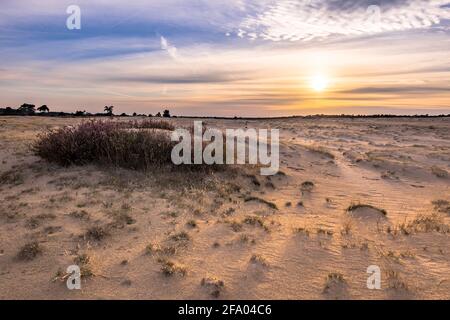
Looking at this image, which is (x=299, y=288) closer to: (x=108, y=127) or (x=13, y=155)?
(x=108, y=127)

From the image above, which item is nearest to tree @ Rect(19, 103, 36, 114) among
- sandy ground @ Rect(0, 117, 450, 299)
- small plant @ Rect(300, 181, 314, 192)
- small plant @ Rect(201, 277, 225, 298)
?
sandy ground @ Rect(0, 117, 450, 299)

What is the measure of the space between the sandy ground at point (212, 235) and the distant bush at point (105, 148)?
0.47 metres

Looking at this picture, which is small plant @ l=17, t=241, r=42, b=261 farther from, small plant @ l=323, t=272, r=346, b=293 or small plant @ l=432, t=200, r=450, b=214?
small plant @ l=432, t=200, r=450, b=214

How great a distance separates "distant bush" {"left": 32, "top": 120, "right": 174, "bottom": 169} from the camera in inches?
427

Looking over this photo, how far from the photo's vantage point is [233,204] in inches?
350

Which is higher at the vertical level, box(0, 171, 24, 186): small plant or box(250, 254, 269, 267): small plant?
box(0, 171, 24, 186): small plant

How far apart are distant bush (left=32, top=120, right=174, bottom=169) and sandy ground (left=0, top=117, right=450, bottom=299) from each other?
467 mm

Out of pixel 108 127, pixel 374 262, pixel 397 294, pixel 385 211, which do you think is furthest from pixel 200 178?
pixel 397 294

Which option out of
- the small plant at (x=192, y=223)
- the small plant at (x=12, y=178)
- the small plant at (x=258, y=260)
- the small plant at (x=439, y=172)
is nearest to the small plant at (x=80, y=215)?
the small plant at (x=192, y=223)

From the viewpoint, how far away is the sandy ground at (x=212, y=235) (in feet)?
17.0

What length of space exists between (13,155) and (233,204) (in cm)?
781

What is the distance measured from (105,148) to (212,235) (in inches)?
214

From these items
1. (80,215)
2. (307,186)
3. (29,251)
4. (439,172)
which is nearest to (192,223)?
(80,215)

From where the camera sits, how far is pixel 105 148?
10984mm
